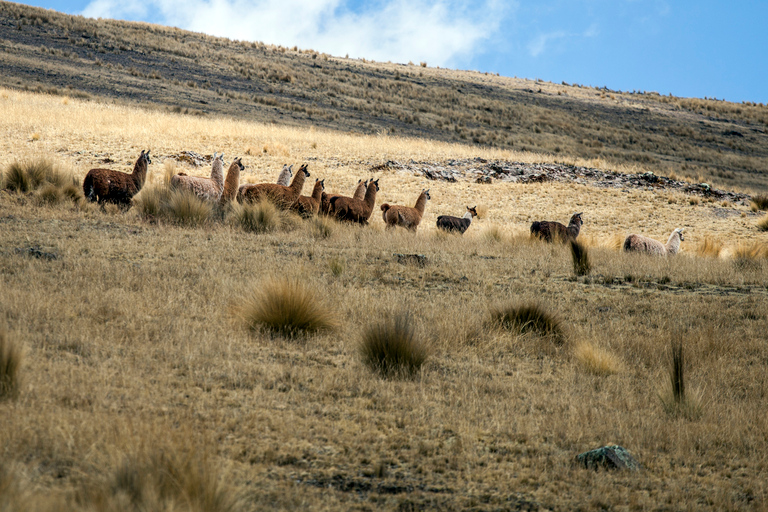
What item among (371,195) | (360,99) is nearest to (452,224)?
(371,195)

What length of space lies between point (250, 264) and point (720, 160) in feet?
142

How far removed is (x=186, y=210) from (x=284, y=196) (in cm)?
214

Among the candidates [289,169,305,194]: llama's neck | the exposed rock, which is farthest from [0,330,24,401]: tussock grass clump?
[289,169,305,194]: llama's neck

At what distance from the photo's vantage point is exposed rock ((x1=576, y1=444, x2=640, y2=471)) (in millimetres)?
4086

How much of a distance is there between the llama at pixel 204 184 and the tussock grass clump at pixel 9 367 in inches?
349

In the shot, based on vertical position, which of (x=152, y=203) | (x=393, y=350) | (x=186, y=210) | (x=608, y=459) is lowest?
(x=608, y=459)

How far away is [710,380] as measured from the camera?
6133 millimetres

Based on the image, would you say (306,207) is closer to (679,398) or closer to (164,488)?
(679,398)

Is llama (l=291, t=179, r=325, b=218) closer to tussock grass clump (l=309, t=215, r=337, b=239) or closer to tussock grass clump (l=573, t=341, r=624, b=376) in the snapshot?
tussock grass clump (l=309, t=215, r=337, b=239)

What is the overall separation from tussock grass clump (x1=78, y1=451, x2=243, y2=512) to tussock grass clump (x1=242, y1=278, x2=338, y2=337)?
3226mm

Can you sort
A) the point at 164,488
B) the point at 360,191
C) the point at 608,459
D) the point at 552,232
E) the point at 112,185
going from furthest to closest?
the point at 360,191 < the point at 552,232 < the point at 112,185 < the point at 608,459 < the point at 164,488

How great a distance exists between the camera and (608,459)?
4.11m

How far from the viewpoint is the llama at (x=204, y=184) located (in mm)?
12992

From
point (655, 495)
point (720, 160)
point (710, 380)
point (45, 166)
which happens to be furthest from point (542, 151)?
point (655, 495)
